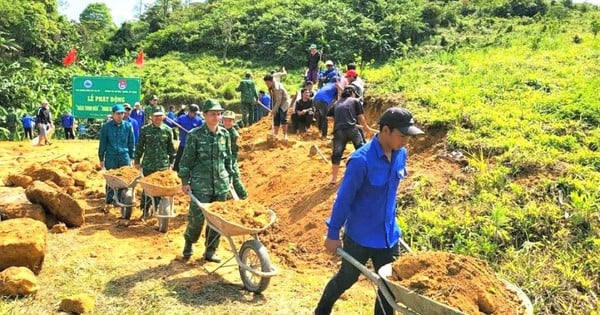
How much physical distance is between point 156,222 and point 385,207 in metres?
5.54

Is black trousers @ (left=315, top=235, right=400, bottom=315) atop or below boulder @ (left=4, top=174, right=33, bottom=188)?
atop

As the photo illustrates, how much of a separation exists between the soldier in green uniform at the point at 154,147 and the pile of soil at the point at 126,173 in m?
0.13

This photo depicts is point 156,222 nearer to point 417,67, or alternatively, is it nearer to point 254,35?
point 417,67

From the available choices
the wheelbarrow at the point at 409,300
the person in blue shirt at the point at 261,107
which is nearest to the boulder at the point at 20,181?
the person in blue shirt at the point at 261,107

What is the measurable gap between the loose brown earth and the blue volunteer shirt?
1599mm

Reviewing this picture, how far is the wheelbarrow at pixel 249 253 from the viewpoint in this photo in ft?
17.7

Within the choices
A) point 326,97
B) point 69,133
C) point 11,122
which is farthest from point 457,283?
point 11,122

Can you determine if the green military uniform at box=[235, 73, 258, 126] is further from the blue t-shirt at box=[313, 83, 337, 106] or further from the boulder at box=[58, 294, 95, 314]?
the boulder at box=[58, 294, 95, 314]

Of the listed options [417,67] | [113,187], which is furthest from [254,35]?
[113,187]

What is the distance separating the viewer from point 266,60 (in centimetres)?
3578

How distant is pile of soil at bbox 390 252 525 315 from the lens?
3242 millimetres

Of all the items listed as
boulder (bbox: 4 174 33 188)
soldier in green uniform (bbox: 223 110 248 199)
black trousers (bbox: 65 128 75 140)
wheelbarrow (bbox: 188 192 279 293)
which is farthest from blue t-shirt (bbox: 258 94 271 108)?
Result: wheelbarrow (bbox: 188 192 279 293)

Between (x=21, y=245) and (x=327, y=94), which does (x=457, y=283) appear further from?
(x=327, y=94)

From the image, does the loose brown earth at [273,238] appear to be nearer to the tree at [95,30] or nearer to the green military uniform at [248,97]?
the green military uniform at [248,97]
